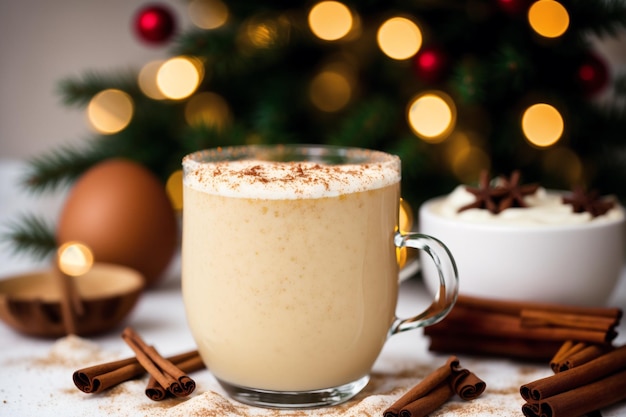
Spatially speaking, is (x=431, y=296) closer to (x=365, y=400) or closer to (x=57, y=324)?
(x=365, y=400)

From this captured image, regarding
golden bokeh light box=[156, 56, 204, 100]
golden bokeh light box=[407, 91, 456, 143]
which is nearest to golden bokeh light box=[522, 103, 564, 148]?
golden bokeh light box=[407, 91, 456, 143]

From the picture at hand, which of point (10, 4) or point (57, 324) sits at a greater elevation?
point (10, 4)

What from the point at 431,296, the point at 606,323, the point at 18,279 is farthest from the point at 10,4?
the point at 606,323

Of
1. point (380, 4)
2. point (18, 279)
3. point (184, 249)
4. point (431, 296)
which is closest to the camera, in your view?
point (184, 249)

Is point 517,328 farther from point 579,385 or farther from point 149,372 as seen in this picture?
point 149,372

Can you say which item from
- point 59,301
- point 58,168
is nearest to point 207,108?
point 58,168

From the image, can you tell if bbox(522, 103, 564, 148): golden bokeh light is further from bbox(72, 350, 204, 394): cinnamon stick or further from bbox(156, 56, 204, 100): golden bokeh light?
bbox(72, 350, 204, 394): cinnamon stick
